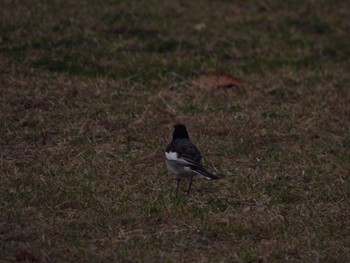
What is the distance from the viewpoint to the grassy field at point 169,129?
637 centimetres

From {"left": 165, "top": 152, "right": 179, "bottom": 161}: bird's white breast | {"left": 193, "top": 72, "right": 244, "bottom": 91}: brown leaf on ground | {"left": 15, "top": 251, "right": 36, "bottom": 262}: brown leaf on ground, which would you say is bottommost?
{"left": 193, "top": 72, "right": 244, "bottom": 91}: brown leaf on ground

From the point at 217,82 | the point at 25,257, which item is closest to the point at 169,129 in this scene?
the point at 217,82

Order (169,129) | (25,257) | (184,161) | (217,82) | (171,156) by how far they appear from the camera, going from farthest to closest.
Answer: (217,82) → (169,129) → (171,156) → (184,161) → (25,257)

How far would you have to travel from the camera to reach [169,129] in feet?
29.7

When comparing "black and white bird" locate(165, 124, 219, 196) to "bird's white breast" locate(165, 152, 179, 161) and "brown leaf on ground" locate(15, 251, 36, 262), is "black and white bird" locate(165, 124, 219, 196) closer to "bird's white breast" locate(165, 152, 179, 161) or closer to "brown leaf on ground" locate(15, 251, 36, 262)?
"bird's white breast" locate(165, 152, 179, 161)

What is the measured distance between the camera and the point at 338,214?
702 cm

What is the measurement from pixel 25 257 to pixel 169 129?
3524mm

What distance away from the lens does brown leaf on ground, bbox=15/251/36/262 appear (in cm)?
573

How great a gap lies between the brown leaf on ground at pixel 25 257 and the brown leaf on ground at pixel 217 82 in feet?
15.9

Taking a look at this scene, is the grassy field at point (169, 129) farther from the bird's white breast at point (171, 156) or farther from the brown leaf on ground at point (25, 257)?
the bird's white breast at point (171, 156)

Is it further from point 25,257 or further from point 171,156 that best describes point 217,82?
point 25,257

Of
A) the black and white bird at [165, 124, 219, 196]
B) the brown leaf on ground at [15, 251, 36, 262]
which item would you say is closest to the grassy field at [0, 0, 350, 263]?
the brown leaf on ground at [15, 251, 36, 262]

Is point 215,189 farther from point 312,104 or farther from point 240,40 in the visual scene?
point 240,40

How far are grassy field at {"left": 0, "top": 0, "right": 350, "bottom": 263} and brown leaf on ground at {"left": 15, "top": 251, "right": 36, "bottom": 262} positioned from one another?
0.05ft
